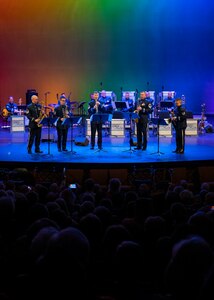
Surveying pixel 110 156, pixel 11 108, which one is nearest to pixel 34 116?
pixel 110 156

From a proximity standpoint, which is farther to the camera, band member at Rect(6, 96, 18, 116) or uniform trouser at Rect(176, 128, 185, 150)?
band member at Rect(6, 96, 18, 116)

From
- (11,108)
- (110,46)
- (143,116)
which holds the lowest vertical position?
(143,116)

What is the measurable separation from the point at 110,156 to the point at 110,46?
13005mm

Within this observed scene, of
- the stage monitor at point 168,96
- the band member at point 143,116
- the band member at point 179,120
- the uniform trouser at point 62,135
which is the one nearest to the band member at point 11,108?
the stage monitor at point 168,96

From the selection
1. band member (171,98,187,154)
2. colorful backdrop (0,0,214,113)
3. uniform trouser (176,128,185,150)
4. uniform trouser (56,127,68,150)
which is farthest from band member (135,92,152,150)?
colorful backdrop (0,0,214,113)

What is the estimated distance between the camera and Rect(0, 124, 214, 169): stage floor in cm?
1255

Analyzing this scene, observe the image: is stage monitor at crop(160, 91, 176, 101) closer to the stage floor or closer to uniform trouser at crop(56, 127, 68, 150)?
the stage floor

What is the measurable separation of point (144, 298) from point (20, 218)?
241 centimetres

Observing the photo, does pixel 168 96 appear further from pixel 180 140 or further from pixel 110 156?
pixel 110 156

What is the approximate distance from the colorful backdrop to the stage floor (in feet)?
25.3

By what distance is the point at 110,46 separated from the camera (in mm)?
25375

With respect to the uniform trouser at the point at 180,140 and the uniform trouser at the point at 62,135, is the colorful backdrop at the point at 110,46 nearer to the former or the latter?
the uniform trouser at the point at 62,135

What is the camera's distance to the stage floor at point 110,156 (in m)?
12.6

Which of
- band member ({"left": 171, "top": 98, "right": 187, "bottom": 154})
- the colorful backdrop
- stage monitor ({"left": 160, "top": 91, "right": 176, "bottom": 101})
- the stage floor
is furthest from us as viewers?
the colorful backdrop
